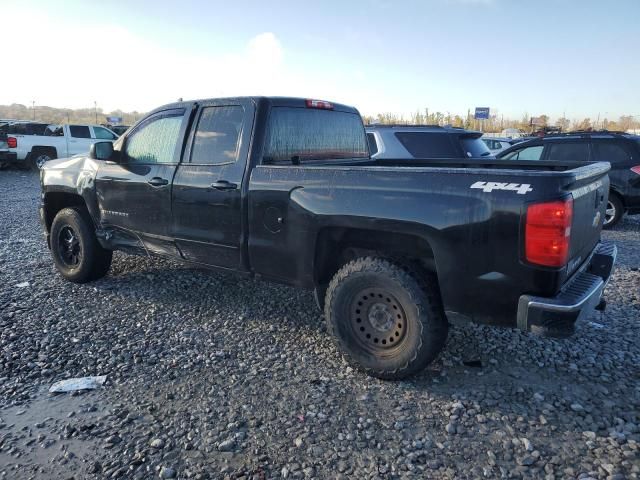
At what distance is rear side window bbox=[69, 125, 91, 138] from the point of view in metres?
18.8

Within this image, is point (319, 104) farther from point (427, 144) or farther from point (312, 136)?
point (427, 144)

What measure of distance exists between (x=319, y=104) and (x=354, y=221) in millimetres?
1624

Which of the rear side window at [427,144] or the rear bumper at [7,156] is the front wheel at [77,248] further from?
the rear bumper at [7,156]

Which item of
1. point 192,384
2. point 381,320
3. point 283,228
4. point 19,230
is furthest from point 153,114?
point 19,230

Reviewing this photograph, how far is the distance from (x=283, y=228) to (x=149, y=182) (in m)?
1.62

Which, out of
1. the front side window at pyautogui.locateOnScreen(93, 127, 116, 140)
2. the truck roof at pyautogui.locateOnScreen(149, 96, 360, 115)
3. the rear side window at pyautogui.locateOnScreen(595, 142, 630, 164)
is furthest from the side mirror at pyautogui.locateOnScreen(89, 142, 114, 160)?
the front side window at pyautogui.locateOnScreen(93, 127, 116, 140)

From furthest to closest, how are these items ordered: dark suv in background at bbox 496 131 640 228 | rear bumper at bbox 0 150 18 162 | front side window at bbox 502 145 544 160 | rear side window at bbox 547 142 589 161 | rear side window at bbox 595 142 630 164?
rear bumper at bbox 0 150 18 162 → front side window at bbox 502 145 544 160 → rear side window at bbox 547 142 589 161 → rear side window at bbox 595 142 630 164 → dark suv in background at bbox 496 131 640 228

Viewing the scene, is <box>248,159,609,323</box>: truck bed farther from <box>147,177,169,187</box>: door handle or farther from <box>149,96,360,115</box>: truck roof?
<box>147,177,169,187</box>: door handle

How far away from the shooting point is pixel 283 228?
3730 mm

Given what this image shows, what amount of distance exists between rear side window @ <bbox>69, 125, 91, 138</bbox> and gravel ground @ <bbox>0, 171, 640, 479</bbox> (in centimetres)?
1590

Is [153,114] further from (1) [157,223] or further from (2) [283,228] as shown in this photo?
(2) [283,228]

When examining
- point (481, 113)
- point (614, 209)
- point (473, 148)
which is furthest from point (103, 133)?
point (481, 113)

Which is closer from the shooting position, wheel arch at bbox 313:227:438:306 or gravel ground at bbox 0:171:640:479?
gravel ground at bbox 0:171:640:479

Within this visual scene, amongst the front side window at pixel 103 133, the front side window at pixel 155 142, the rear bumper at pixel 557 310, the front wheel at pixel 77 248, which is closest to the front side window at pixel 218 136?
the front side window at pixel 155 142
